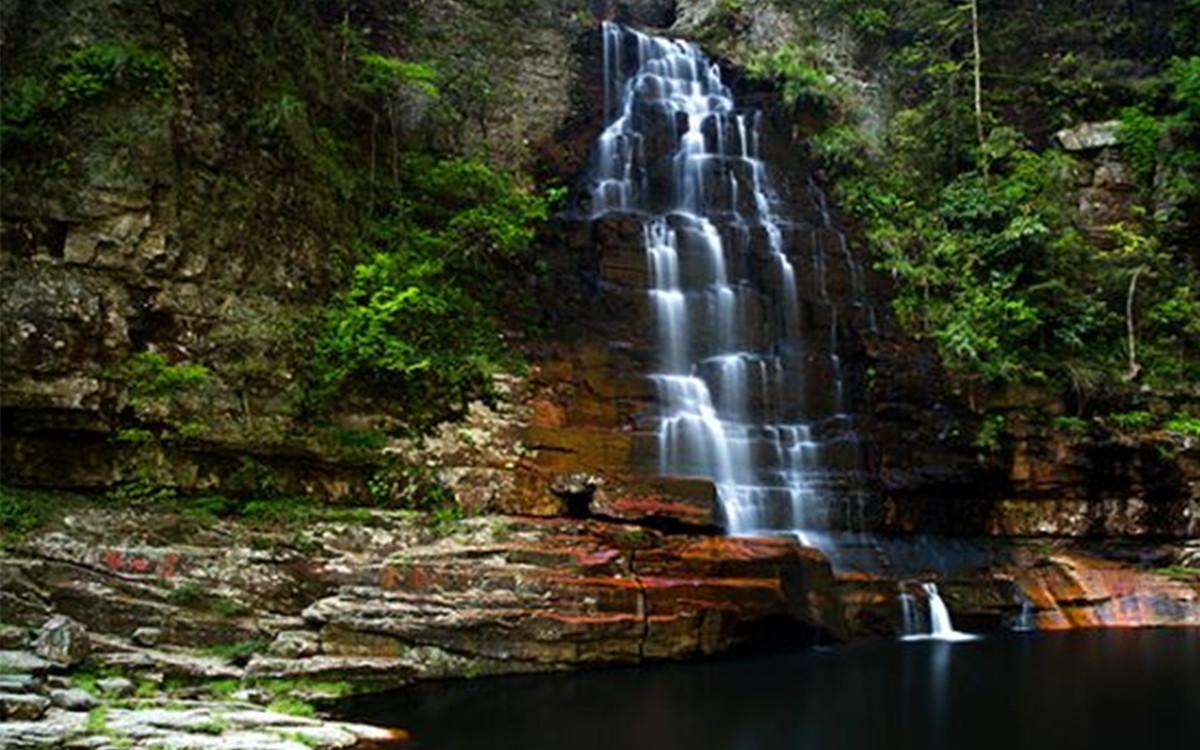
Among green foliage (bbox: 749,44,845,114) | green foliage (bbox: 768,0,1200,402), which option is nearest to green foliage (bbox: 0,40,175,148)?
green foliage (bbox: 768,0,1200,402)

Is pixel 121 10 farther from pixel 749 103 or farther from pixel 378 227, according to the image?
pixel 749 103

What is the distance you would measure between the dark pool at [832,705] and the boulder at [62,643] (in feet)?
8.72

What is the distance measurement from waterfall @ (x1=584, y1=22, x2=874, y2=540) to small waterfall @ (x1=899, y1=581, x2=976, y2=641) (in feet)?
6.91

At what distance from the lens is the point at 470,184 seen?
1770 cm

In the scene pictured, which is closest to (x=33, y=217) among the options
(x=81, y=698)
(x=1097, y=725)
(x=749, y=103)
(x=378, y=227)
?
(x=378, y=227)

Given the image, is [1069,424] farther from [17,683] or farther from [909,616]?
[17,683]

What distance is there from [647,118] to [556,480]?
12.1 meters

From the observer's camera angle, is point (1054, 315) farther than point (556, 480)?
Yes

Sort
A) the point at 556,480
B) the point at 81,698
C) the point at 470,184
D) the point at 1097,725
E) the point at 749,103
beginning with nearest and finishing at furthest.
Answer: the point at 81,698 < the point at 1097,725 < the point at 556,480 < the point at 470,184 < the point at 749,103

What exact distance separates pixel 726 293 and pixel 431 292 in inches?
259

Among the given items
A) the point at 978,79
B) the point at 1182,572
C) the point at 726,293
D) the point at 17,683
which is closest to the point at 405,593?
the point at 17,683

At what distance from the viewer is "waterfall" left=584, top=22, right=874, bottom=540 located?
16.0 m

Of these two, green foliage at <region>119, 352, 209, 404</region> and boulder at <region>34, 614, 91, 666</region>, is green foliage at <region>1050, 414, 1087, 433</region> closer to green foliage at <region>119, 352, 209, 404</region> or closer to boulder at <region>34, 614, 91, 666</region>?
green foliage at <region>119, 352, 209, 404</region>

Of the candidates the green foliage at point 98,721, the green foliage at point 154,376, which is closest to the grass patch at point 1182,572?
the green foliage at point 154,376
